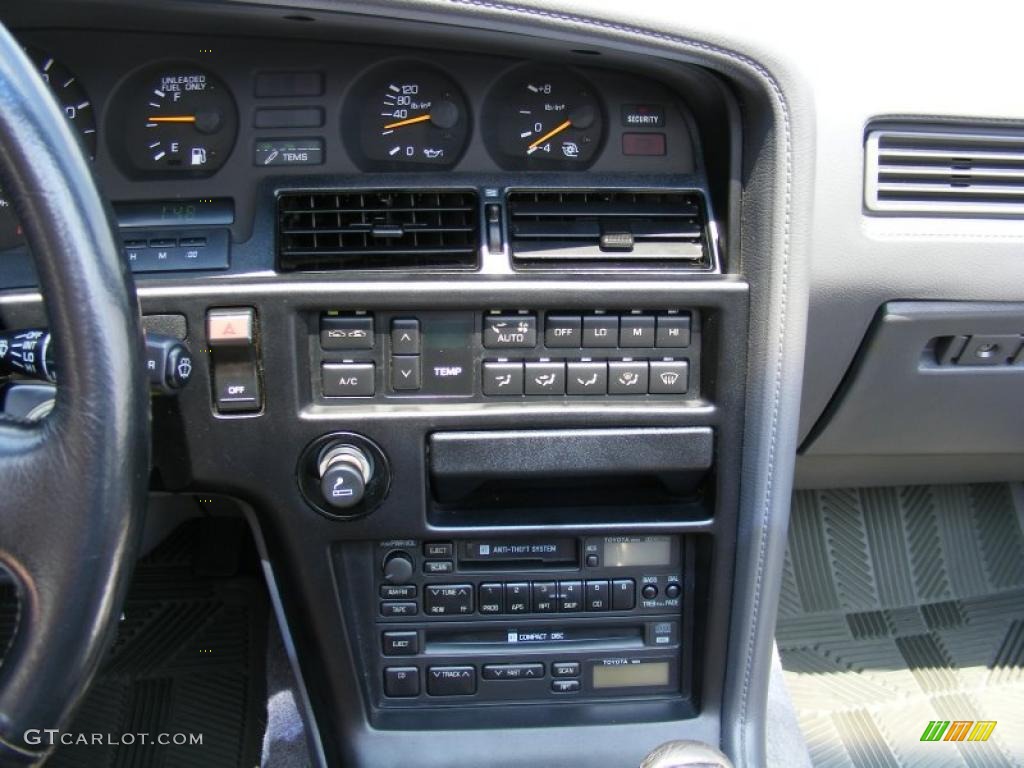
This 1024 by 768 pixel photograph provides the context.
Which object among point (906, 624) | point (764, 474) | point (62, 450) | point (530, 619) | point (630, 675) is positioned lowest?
point (906, 624)

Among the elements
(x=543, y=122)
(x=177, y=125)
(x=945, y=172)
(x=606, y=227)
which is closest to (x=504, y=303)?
(x=606, y=227)

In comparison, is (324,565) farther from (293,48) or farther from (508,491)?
(293,48)

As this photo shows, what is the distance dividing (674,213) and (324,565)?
83cm

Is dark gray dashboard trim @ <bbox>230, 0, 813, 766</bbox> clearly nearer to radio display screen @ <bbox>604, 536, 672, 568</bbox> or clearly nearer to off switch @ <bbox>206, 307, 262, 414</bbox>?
radio display screen @ <bbox>604, 536, 672, 568</bbox>

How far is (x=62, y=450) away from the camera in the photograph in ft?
3.09

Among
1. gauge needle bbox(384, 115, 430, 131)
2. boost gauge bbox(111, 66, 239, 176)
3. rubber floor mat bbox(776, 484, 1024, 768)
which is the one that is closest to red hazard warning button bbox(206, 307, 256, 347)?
boost gauge bbox(111, 66, 239, 176)

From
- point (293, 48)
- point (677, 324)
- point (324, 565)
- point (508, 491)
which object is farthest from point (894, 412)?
point (293, 48)

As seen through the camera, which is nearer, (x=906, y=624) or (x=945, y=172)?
(x=945, y=172)

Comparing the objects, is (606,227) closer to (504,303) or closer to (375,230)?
(504,303)

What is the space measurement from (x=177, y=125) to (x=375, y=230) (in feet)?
1.24

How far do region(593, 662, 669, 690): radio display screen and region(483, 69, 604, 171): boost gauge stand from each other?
87cm

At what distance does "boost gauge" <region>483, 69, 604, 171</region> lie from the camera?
1605 mm

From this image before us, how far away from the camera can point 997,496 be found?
108 inches

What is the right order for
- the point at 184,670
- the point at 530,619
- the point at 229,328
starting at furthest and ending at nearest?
the point at 184,670, the point at 530,619, the point at 229,328
